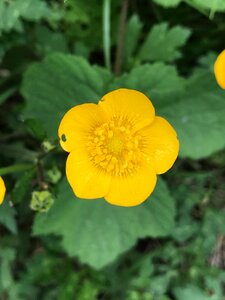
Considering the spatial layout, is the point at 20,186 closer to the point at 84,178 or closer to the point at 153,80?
the point at 84,178

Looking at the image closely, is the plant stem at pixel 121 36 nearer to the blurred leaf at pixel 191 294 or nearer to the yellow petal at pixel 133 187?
the yellow petal at pixel 133 187

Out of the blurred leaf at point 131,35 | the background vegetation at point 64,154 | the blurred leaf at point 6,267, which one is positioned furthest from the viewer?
the blurred leaf at point 6,267

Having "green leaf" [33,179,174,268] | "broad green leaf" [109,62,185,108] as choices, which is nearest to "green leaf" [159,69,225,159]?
"broad green leaf" [109,62,185,108]

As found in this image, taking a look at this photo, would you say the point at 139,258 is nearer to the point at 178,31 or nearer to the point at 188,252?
the point at 188,252

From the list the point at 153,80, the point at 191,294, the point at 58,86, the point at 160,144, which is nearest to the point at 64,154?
the point at 58,86

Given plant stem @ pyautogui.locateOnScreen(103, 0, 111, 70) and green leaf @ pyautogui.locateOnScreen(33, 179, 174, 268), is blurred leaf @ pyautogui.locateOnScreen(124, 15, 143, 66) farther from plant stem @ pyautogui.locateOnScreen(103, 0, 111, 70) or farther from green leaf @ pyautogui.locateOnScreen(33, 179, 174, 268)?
green leaf @ pyautogui.locateOnScreen(33, 179, 174, 268)

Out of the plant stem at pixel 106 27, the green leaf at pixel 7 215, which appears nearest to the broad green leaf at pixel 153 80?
the plant stem at pixel 106 27
